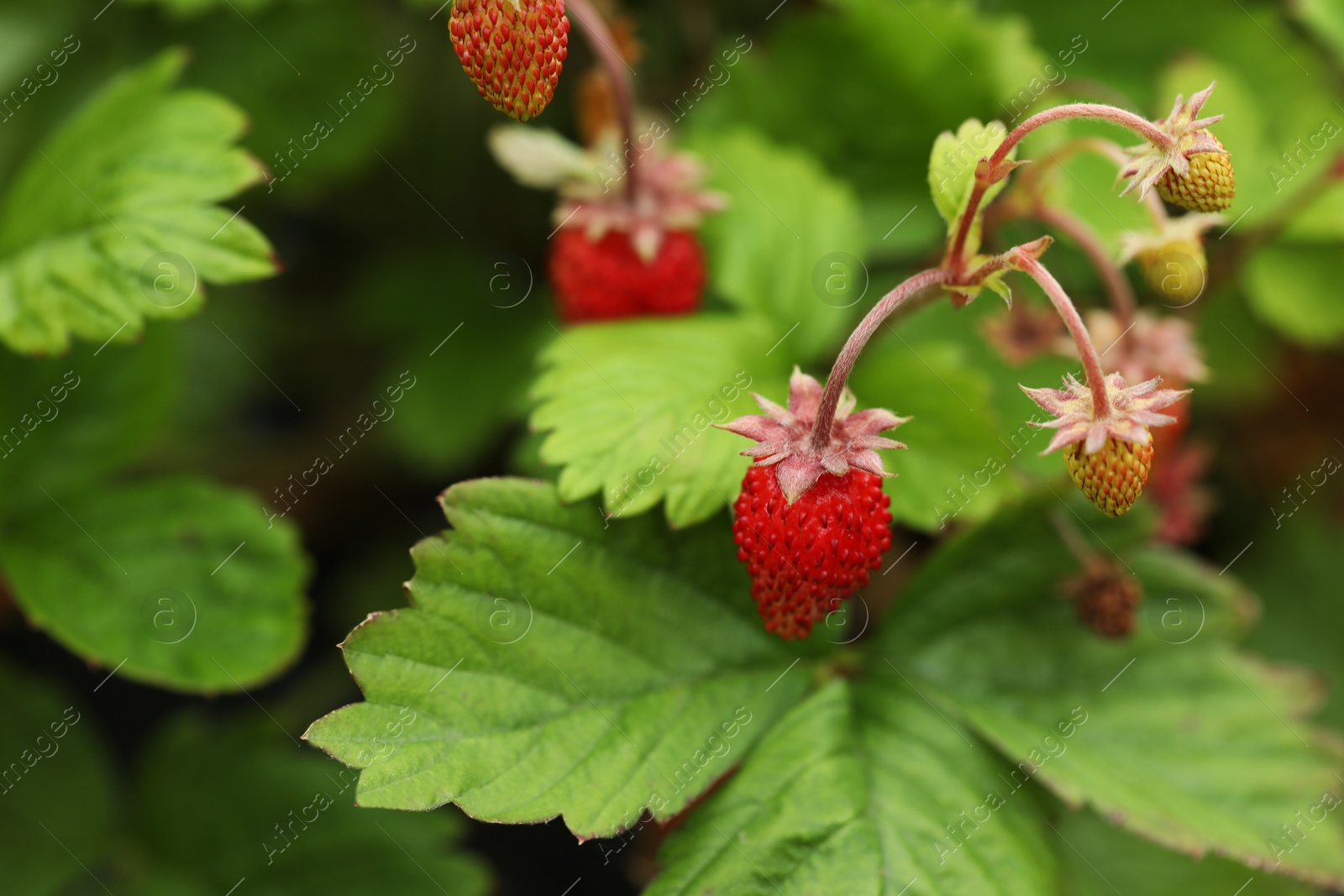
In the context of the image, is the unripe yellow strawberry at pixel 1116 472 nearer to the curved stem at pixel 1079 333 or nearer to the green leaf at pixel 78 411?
the curved stem at pixel 1079 333

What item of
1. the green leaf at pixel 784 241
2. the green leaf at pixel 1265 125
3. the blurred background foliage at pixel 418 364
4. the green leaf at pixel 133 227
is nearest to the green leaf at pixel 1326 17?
the blurred background foliage at pixel 418 364

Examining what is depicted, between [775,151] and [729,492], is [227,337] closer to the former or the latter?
[775,151]

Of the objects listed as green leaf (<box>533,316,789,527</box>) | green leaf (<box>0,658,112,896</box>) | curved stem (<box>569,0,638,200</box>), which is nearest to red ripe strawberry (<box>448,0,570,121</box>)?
curved stem (<box>569,0,638,200</box>)

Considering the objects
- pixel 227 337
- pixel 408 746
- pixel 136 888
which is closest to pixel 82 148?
pixel 227 337

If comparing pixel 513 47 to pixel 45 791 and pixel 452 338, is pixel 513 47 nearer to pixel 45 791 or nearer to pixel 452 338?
pixel 452 338

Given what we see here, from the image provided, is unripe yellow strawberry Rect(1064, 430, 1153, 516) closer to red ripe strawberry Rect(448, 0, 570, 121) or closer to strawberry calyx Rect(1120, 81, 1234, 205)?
strawberry calyx Rect(1120, 81, 1234, 205)
